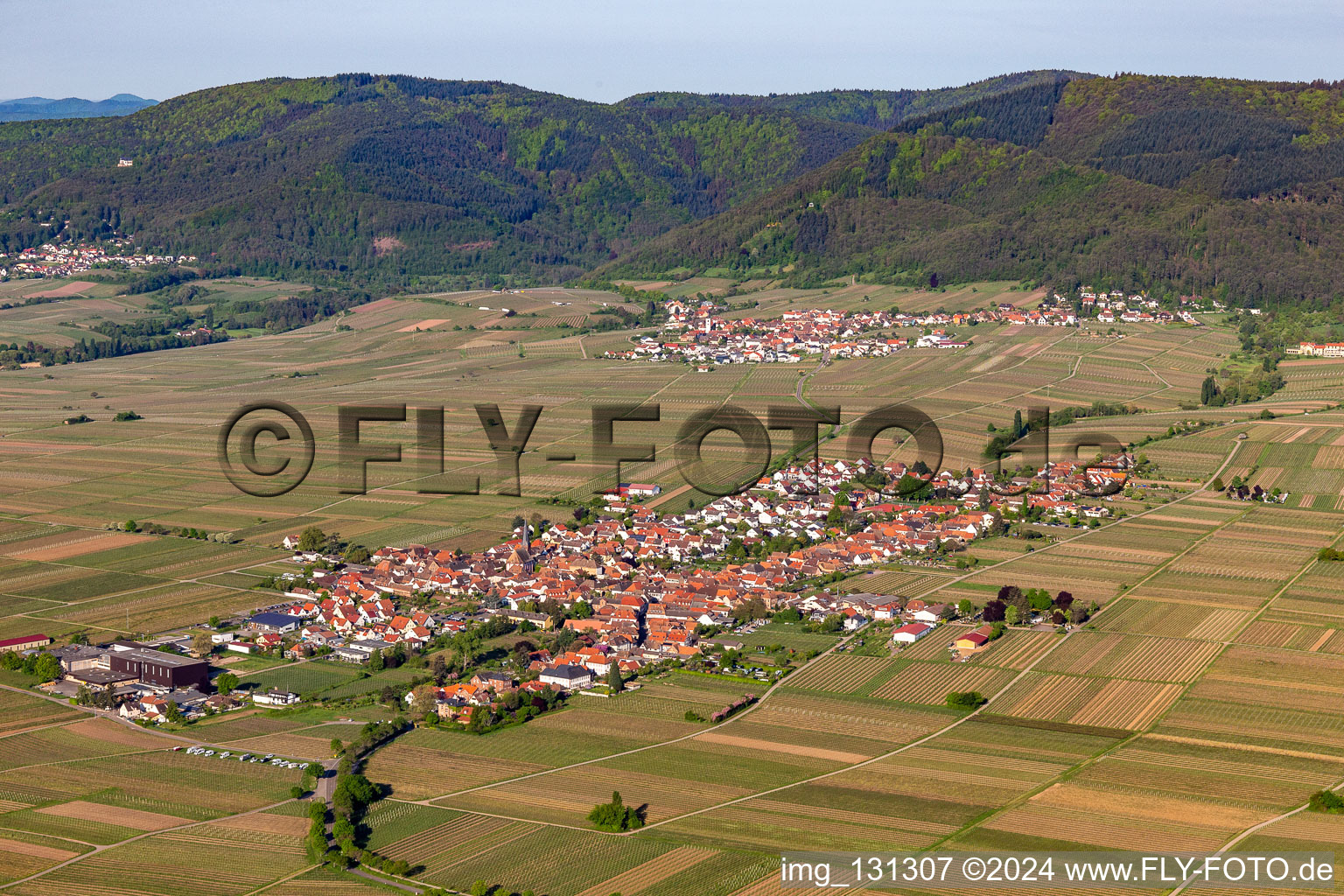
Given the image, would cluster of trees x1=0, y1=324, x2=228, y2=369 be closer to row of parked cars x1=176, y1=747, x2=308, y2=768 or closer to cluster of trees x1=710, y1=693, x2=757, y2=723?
row of parked cars x1=176, y1=747, x2=308, y2=768

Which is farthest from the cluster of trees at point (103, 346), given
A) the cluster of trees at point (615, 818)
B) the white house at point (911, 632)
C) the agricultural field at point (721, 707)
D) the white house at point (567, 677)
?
the cluster of trees at point (615, 818)

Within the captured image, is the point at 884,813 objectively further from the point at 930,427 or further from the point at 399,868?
the point at 930,427

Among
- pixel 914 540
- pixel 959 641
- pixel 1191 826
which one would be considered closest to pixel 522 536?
pixel 914 540

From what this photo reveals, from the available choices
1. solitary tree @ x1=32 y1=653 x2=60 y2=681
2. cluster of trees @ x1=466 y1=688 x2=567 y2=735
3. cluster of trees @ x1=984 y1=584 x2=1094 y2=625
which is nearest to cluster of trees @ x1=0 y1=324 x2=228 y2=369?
solitary tree @ x1=32 y1=653 x2=60 y2=681

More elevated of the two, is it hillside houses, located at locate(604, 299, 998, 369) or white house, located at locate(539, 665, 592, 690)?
hillside houses, located at locate(604, 299, 998, 369)

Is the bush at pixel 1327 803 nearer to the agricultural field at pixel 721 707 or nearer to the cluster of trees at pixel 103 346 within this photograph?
the agricultural field at pixel 721 707

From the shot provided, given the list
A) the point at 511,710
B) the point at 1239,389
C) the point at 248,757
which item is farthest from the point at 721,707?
the point at 1239,389
